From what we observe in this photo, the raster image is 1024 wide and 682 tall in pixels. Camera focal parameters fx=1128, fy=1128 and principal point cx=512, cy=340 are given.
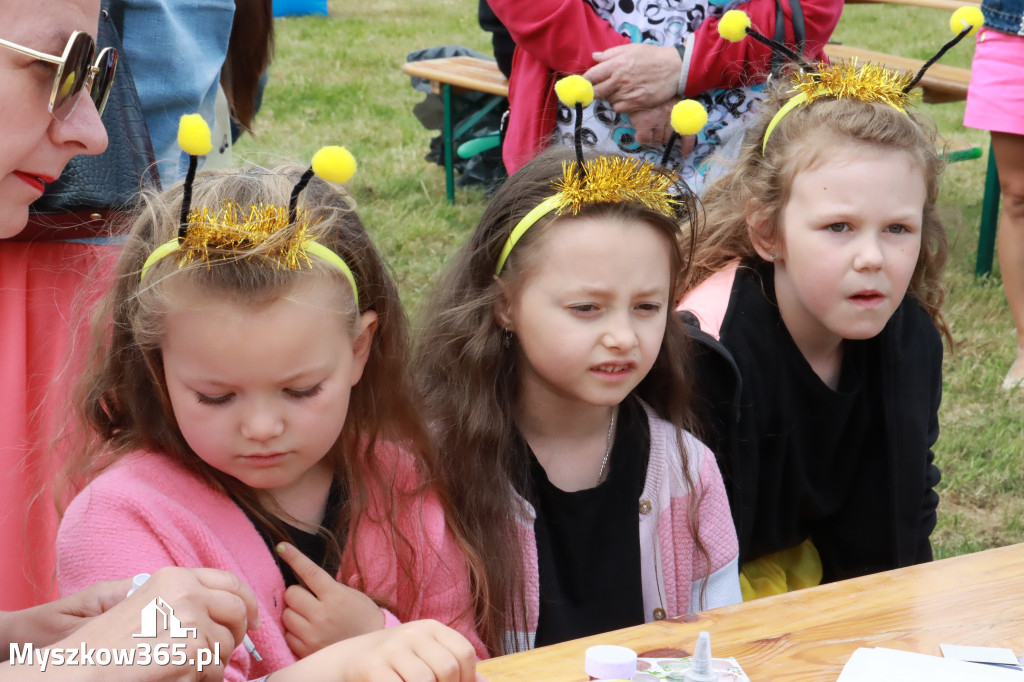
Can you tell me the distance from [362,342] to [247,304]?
0.87 ft

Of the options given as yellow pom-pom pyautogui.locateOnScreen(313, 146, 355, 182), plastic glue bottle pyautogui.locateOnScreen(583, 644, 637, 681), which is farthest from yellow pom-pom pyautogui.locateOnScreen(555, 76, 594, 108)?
plastic glue bottle pyautogui.locateOnScreen(583, 644, 637, 681)

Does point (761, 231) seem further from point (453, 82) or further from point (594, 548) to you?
point (453, 82)

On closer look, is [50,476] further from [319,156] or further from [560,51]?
[560,51]

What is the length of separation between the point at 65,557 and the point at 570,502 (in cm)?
89

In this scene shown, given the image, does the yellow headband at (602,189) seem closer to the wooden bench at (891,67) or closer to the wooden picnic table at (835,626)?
the wooden picnic table at (835,626)

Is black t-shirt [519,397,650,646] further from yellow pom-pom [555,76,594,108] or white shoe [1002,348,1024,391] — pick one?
white shoe [1002,348,1024,391]

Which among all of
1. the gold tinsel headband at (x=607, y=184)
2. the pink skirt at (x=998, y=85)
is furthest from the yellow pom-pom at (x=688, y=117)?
the pink skirt at (x=998, y=85)

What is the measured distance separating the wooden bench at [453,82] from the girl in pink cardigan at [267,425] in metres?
4.34

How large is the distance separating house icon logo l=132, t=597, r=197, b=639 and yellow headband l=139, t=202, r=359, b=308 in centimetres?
61

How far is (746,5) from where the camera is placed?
2934 millimetres

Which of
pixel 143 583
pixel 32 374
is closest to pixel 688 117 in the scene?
pixel 143 583

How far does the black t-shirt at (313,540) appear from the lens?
179 centimetres

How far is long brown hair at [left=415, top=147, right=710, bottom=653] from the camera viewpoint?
1995mm

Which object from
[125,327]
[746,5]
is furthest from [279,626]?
[746,5]
